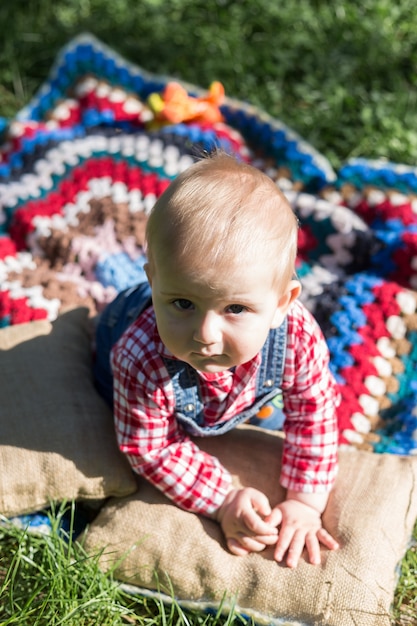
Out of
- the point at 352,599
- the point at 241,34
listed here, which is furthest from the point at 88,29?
the point at 352,599

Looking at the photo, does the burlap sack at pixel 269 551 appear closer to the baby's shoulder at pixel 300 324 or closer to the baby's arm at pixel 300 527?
the baby's arm at pixel 300 527

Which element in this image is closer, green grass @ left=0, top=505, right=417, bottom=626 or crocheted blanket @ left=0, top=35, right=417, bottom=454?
green grass @ left=0, top=505, right=417, bottom=626

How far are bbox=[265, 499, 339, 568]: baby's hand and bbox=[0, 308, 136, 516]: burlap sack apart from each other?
36 centimetres

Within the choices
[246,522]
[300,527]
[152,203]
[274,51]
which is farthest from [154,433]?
[274,51]

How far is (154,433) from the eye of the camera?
1.76 m

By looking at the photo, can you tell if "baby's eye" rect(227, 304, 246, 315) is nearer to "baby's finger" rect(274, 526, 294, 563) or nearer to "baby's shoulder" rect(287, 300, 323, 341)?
"baby's shoulder" rect(287, 300, 323, 341)

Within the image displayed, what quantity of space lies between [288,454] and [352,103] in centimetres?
178

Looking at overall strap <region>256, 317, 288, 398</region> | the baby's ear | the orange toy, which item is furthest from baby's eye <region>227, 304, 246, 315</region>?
the orange toy

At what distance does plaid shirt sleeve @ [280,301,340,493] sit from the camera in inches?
69.0

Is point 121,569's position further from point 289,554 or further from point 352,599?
point 352,599

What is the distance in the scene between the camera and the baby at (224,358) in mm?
1439

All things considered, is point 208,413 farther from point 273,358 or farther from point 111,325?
point 111,325

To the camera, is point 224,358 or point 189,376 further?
point 189,376

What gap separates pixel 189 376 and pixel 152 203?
98 cm
